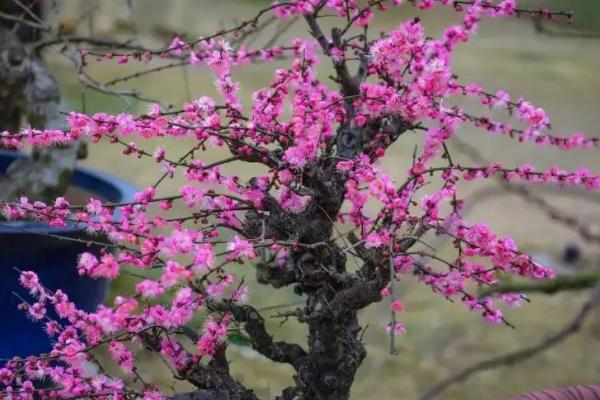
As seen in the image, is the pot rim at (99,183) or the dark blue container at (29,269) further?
the pot rim at (99,183)

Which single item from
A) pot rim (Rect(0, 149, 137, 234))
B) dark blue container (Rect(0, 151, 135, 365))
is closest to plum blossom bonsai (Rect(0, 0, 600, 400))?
dark blue container (Rect(0, 151, 135, 365))

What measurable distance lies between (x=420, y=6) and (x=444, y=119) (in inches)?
7.4

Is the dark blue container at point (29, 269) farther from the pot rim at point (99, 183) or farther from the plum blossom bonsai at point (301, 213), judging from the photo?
the plum blossom bonsai at point (301, 213)

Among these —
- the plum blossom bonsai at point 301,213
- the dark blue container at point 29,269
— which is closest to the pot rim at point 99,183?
the dark blue container at point 29,269

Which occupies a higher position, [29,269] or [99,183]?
[99,183]

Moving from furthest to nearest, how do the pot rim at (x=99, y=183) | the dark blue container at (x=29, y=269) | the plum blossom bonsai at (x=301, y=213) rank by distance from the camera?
the pot rim at (x=99, y=183) → the dark blue container at (x=29, y=269) → the plum blossom bonsai at (x=301, y=213)

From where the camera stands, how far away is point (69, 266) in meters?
1.59

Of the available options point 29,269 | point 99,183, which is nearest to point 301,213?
point 29,269

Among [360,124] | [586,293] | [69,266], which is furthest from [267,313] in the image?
[360,124]

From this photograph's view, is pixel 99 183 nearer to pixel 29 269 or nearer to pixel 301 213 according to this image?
pixel 29 269

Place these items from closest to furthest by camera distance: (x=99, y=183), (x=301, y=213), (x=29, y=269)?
(x=301, y=213)
(x=29, y=269)
(x=99, y=183)

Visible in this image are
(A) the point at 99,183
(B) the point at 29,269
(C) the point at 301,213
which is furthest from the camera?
(A) the point at 99,183

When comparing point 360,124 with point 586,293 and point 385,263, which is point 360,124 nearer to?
point 385,263

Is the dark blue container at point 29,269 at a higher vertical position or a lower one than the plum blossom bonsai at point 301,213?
higher
